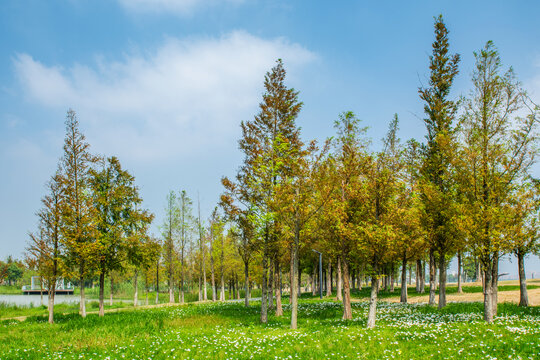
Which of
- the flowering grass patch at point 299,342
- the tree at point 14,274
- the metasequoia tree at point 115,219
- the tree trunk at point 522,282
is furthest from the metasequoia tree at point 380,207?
the tree at point 14,274

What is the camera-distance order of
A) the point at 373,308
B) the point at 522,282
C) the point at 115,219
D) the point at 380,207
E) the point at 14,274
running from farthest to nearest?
the point at 14,274 → the point at 115,219 → the point at 522,282 → the point at 380,207 → the point at 373,308

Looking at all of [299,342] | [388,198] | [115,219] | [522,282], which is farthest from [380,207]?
[115,219]

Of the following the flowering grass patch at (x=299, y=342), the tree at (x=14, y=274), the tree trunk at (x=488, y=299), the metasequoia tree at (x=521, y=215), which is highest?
the metasequoia tree at (x=521, y=215)

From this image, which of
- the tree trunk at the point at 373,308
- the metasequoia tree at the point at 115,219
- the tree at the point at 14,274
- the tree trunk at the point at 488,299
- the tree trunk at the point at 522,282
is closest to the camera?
the tree trunk at the point at 488,299

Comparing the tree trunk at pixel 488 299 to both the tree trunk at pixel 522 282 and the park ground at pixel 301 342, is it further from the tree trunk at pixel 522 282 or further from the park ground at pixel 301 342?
the tree trunk at pixel 522 282

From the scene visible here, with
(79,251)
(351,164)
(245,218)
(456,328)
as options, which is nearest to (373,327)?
(456,328)

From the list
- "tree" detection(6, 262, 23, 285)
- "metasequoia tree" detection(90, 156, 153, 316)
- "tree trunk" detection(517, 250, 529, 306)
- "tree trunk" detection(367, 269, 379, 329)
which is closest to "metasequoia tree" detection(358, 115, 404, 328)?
"tree trunk" detection(367, 269, 379, 329)

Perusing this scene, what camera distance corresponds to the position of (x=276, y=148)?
20469mm

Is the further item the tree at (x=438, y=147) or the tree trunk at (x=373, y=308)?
the tree at (x=438, y=147)

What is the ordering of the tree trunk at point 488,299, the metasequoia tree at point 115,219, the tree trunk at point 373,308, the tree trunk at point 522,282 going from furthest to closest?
the metasequoia tree at point 115,219
the tree trunk at point 522,282
the tree trunk at point 373,308
the tree trunk at point 488,299

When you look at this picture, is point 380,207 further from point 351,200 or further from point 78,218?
point 78,218

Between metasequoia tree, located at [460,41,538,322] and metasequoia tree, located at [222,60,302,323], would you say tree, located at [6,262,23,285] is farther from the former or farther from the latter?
metasequoia tree, located at [460,41,538,322]

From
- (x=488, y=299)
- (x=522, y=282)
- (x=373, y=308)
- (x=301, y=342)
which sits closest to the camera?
(x=301, y=342)

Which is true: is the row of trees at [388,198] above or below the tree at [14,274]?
above
